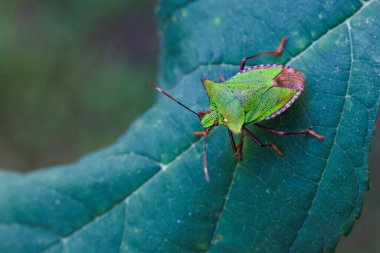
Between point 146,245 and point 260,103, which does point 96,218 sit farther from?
point 260,103


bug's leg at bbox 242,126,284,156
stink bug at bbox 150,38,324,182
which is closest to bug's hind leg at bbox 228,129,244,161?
stink bug at bbox 150,38,324,182

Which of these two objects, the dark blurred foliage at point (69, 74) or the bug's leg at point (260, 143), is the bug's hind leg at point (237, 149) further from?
the dark blurred foliage at point (69, 74)

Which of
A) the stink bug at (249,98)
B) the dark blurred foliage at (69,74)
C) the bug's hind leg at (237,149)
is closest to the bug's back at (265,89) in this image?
the stink bug at (249,98)

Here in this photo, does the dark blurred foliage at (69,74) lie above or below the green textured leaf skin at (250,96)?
below

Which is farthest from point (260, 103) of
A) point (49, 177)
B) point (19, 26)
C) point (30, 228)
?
point (19, 26)

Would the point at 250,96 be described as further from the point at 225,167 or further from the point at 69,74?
the point at 69,74

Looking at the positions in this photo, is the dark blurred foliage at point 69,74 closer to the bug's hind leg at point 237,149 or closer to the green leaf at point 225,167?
the green leaf at point 225,167

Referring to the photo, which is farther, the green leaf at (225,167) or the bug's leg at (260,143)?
the bug's leg at (260,143)

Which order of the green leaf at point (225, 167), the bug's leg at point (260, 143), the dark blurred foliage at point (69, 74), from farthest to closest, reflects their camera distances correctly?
the dark blurred foliage at point (69, 74) < the bug's leg at point (260, 143) < the green leaf at point (225, 167)

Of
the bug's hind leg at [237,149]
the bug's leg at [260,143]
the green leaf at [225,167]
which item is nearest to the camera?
the green leaf at [225,167]
